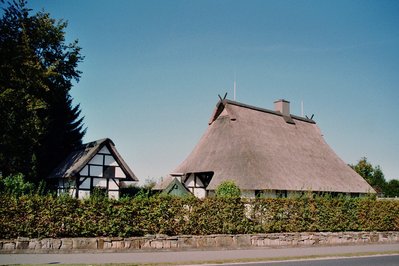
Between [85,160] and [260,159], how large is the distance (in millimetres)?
13561

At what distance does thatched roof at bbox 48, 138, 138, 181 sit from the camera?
1054 inches

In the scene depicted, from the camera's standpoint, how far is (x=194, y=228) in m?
16.8

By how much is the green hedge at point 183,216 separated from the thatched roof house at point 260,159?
5.63 m

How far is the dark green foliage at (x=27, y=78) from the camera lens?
2312cm

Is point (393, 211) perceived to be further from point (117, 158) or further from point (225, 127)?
point (117, 158)

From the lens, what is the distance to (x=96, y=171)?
27578 mm

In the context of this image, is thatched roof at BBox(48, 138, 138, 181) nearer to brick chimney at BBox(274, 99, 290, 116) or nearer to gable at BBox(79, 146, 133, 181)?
gable at BBox(79, 146, 133, 181)

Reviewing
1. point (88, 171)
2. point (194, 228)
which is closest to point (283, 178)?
point (194, 228)

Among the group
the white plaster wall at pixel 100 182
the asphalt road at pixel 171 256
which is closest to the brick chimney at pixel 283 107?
the white plaster wall at pixel 100 182

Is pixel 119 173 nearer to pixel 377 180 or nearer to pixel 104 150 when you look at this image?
pixel 104 150

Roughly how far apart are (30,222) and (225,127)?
2156 cm

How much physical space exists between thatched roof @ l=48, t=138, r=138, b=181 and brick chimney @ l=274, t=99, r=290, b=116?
1969 centimetres

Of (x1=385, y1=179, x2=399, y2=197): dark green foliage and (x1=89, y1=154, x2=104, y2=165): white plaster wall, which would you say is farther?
(x1=385, y1=179, x2=399, y2=197): dark green foliage

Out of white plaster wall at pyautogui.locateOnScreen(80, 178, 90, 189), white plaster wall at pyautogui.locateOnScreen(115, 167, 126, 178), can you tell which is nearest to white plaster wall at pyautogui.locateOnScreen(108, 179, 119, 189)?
white plaster wall at pyautogui.locateOnScreen(115, 167, 126, 178)
